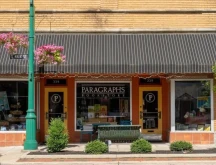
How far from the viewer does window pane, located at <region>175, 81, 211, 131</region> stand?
62.1 feet

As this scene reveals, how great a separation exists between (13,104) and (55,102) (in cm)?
178

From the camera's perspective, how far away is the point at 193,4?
65.4ft

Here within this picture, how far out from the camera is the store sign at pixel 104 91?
65.3ft

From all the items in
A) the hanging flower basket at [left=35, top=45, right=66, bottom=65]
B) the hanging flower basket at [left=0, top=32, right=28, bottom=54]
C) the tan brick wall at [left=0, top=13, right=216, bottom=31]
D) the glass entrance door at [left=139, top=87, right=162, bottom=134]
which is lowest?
the glass entrance door at [left=139, top=87, right=162, bottom=134]

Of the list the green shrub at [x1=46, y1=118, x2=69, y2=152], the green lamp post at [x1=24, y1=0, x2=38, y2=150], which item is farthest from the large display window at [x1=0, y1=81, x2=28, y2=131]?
the green shrub at [x1=46, y1=118, x2=69, y2=152]

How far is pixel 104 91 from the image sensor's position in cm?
1991

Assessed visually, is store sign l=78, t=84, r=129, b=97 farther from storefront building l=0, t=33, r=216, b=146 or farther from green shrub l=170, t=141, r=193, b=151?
green shrub l=170, t=141, r=193, b=151

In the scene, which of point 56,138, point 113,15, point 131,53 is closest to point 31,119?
point 56,138

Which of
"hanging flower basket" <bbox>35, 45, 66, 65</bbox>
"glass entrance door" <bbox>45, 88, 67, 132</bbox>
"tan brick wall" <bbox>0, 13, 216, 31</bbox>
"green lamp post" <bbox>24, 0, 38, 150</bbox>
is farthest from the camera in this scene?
"glass entrance door" <bbox>45, 88, 67, 132</bbox>

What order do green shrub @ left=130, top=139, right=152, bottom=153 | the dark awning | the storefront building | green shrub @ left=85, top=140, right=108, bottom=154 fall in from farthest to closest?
the storefront building, the dark awning, green shrub @ left=130, top=139, right=152, bottom=153, green shrub @ left=85, top=140, right=108, bottom=154

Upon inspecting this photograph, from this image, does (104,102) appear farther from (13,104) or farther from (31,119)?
(31,119)

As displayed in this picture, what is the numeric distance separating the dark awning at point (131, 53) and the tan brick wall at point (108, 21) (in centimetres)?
44

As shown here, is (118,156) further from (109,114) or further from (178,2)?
(178,2)

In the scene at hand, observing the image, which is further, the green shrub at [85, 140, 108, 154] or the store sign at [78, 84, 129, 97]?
the store sign at [78, 84, 129, 97]
